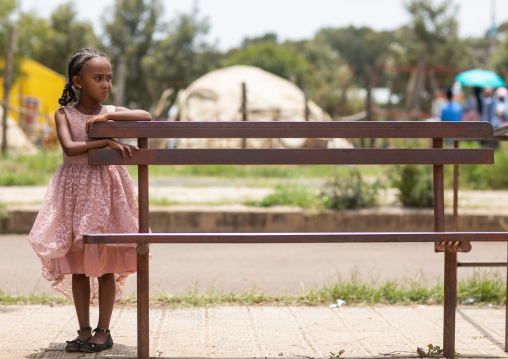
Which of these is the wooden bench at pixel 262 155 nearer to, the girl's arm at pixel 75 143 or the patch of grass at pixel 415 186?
the girl's arm at pixel 75 143

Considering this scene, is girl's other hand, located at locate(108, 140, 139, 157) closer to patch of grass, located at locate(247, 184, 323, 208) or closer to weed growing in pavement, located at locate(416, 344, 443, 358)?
weed growing in pavement, located at locate(416, 344, 443, 358)

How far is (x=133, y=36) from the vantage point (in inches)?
1757

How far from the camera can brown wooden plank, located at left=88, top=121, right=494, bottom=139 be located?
288 centimetres

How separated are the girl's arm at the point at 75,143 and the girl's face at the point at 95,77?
158 mm

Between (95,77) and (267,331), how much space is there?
1.55 meters

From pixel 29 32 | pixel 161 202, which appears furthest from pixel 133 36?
pixel 161 202

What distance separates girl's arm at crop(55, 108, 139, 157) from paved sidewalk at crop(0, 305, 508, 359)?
3.04 feet

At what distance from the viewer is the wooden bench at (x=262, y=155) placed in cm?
286

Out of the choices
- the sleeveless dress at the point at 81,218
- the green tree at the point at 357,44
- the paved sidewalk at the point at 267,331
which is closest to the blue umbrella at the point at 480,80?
the paved sidewalk at the point at 267,331

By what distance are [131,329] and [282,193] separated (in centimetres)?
448

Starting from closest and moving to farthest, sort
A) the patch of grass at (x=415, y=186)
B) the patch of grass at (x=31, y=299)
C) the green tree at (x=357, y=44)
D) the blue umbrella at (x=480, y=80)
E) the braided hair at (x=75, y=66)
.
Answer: the braided hair at (x=75, y=66) → the patch of grass at (x=31, y=299) → the patch of grass at (x=415, y=186) → the blue umbrella at (x=480, y=80) → the green tree at (x=357, y=44)

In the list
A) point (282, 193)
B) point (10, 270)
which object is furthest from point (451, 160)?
point (282, 193)

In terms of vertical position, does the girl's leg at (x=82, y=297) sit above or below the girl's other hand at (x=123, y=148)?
below

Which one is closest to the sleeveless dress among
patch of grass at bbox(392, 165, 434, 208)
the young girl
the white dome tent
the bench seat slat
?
the young girl
